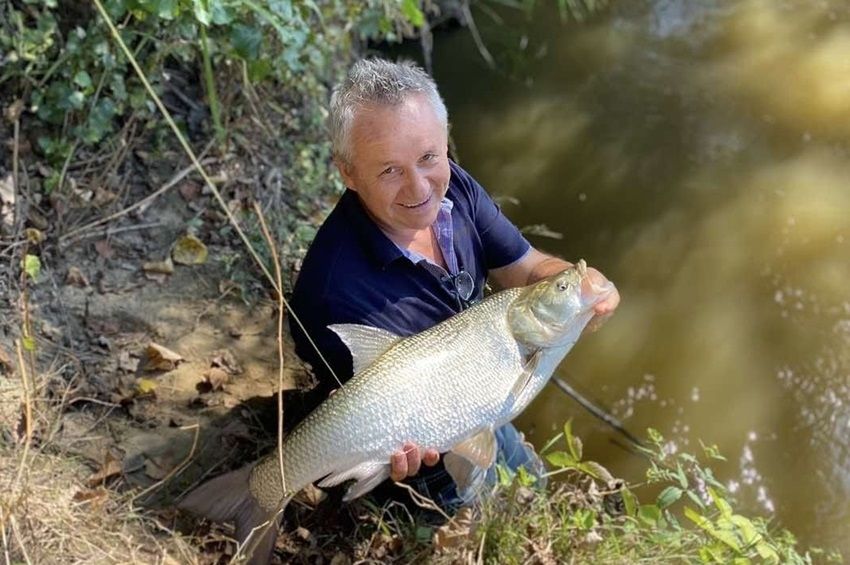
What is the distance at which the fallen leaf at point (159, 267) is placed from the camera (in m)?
3.49

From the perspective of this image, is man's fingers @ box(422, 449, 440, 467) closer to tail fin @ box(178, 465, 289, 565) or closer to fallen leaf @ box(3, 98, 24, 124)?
tail fin @ box(178, 465, 289, 565)

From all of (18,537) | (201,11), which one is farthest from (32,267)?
(18,537)

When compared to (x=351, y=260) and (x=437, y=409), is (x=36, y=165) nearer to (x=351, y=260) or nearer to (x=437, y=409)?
(x=351, y=260)

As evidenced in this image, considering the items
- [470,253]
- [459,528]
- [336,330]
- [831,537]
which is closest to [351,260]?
[336,330]

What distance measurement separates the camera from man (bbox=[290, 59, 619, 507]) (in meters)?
2.32

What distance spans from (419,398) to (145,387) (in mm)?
1268

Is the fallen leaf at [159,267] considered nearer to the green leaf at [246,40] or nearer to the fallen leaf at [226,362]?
the fallen leaf at [226,362]

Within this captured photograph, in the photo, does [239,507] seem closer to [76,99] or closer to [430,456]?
[430,456]

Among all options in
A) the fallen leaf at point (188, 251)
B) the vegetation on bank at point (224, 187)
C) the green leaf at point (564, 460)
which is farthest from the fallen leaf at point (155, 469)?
the green leaf at point (564, 460)

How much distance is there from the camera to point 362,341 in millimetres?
2336

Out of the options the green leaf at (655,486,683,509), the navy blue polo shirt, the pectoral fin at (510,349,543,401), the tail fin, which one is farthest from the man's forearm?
the tail fin

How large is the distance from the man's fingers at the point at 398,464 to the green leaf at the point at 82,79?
2.10 metres

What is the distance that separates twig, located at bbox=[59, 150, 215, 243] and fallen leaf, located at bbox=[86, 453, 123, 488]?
3.36ft

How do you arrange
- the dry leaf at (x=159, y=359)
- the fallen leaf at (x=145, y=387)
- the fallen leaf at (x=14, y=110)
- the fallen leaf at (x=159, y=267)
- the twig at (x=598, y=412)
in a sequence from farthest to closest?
the twig at (x=598, y=412) < the fallen leaf at (x=159, y=267) < the fallen leaf at (x=14, y=110) < the dry leaf at (x=159, y=359) < the fallen leaf at (x=145, y=387)
